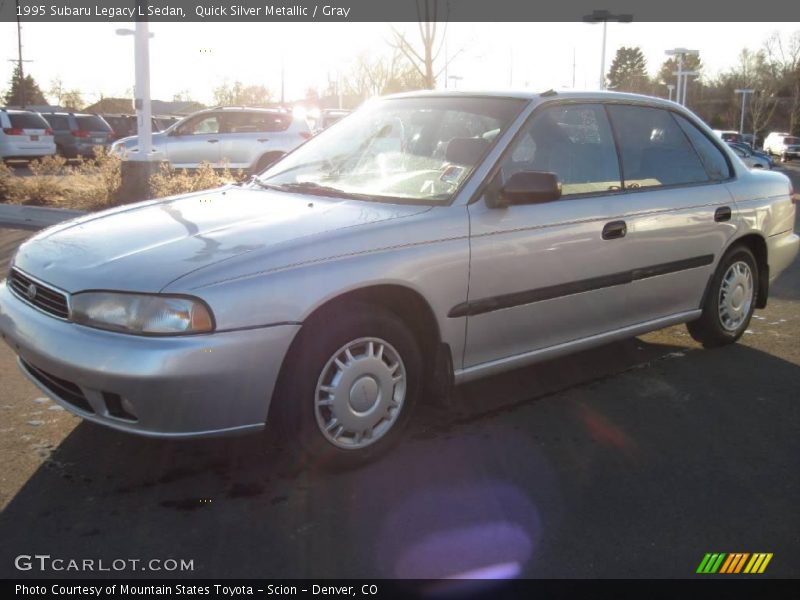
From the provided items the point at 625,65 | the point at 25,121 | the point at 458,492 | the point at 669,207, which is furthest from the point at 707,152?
the point at 625,65

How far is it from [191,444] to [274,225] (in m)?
1.14

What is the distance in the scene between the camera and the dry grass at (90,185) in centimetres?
1049

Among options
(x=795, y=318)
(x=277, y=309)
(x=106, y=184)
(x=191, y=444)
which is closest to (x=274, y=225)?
(x=277, y=309)

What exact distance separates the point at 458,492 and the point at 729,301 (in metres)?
2.90

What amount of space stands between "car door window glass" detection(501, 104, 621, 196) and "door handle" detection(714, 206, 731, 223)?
0.92 meters

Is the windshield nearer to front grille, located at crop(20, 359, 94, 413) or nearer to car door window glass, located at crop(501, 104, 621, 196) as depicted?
car door window glass, located at crop(501, 104, 621, 196)

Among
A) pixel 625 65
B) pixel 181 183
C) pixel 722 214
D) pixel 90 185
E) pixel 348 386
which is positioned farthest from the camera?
pixel 625 65

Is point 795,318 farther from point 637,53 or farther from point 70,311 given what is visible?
point 637,53

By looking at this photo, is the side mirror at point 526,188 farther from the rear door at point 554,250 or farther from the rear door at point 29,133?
the rear door at point 29,133

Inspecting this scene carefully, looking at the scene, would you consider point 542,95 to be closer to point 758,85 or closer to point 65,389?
point 65,389

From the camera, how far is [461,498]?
320cm

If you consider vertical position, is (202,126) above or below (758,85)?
below

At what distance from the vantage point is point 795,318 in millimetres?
6266
